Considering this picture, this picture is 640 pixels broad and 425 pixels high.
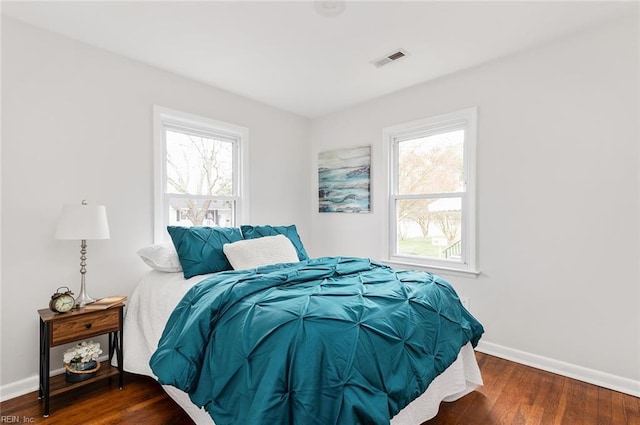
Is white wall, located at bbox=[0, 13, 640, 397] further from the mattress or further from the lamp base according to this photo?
the mattress

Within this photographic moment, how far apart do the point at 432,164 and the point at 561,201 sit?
113cm

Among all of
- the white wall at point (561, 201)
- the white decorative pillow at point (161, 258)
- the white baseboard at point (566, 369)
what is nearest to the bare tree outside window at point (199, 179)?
the white decorative pillow at point (161, 258)

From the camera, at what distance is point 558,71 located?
2.45m

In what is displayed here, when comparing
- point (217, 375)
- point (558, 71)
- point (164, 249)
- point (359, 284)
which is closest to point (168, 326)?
point (217, 375)

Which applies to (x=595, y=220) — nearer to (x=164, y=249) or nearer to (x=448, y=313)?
(x=448, y=313)

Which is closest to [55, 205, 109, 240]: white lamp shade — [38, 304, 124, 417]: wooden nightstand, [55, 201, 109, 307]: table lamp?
[55, 201, 109, 307]: table lamp

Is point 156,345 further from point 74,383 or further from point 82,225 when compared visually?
point 82,225

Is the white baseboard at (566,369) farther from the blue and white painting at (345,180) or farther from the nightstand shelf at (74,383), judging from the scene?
the nightstand shelf at (74,383)

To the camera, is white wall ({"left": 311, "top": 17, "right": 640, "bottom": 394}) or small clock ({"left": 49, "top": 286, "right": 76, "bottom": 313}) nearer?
small clock ({"left": 49, "top": 286, "right": 76, "bottom": 313})

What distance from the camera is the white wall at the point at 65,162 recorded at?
2.13 m

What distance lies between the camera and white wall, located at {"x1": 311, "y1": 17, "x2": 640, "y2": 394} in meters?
2.20

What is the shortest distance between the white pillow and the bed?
34cm

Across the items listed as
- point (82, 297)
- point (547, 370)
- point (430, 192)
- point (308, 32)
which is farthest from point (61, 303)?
point (547, 370)

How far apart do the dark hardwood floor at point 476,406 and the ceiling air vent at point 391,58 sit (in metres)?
2.50
